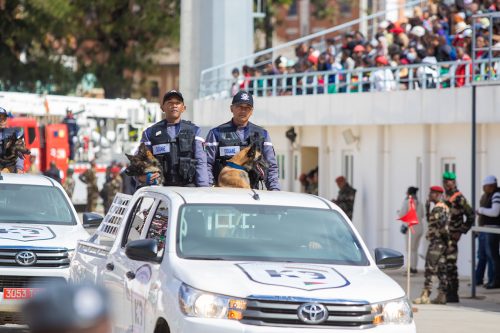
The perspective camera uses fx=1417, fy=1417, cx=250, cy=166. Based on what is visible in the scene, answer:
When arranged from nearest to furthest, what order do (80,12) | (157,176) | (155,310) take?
(155,310)
(157,176)
(80,12)

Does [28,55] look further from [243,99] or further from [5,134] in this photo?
[243,99]

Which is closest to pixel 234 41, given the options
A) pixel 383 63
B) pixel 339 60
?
pixel 339 60

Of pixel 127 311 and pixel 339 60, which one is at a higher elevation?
pixel 339 60

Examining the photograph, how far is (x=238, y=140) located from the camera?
12266 millimetres

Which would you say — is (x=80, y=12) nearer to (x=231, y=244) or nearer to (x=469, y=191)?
(x=469, y=191)

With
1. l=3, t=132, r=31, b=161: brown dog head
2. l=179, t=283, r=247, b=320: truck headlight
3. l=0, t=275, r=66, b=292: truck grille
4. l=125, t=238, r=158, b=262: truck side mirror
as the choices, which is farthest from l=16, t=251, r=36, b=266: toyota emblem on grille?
l=179, t=283, r=247, b=320: truck headlight

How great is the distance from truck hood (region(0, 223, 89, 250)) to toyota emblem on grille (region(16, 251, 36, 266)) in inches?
3.0

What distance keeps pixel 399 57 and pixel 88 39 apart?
125ft

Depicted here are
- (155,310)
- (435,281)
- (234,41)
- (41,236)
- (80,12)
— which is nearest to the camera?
(155,310)

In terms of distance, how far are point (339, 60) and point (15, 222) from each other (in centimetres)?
1857

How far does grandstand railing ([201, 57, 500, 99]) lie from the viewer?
2489cm

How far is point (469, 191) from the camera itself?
24.7 m

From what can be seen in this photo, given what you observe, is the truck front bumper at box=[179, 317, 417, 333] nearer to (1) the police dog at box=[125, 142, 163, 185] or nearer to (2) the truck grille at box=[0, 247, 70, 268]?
(1) the police dog at box=[125, 142, 163, 185]

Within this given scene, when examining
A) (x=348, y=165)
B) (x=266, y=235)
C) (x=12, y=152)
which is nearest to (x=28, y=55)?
(x=348, y=165)
